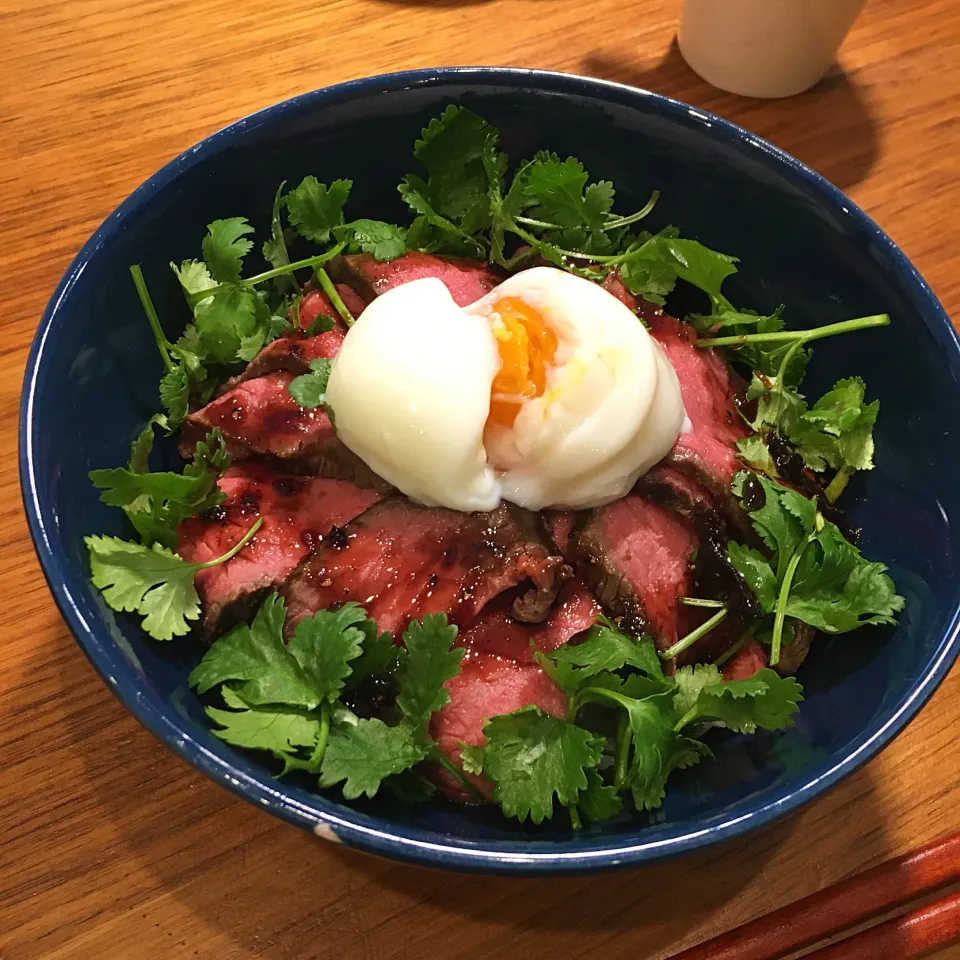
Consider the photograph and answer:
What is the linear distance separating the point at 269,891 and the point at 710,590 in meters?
0.85

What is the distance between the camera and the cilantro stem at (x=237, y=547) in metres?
1.35

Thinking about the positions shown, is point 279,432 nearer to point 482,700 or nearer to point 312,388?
point 312,388

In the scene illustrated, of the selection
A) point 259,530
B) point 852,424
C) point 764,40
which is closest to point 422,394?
point 259,530

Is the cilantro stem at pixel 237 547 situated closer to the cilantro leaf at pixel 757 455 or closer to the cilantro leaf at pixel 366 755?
the cilantro leaf at pixel 366 755

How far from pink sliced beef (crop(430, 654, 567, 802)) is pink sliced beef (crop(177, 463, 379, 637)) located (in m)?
0.34

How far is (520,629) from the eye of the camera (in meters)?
1.45

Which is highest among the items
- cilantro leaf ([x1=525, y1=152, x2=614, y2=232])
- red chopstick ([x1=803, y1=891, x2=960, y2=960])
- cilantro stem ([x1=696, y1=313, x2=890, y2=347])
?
cilantro leaf ([x1=525, y1=152, x2=614, y2=232])

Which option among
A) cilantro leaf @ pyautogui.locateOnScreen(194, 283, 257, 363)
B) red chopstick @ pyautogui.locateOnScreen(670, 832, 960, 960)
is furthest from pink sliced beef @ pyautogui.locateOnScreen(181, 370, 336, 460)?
red chopstick @ pyautogui.locateOnScreen(670, 832, 960, 960)

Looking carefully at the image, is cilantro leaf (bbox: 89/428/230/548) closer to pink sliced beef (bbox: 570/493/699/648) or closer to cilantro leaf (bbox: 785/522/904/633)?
pink sliced beef (bbox: 570/493/699/648)

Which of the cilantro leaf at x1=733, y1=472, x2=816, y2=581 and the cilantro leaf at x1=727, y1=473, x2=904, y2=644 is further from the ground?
the cilantro leaf at x1=733, y1=472, x2=816, y2=581

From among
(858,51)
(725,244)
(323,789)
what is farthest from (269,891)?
(858,51)

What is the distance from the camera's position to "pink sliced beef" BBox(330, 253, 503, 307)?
164cm

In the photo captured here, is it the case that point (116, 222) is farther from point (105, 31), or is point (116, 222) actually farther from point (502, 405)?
point (105, 31)

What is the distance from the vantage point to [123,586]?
4.20 ft
